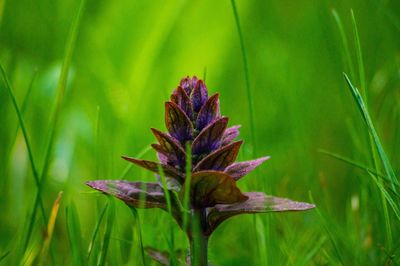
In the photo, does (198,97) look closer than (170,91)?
Yes

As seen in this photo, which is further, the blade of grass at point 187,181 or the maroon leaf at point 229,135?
the maroon leaf at point 229,135

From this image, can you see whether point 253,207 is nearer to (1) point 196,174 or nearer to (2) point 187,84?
(1) point 196,174

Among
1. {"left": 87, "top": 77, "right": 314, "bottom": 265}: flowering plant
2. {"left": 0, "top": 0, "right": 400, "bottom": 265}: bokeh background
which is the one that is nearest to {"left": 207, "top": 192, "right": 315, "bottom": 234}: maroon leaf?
{"left": 87, "top": 77, "right": 314, "bottom": 265}: flowering plant

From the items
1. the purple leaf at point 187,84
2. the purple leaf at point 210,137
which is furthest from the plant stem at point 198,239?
the purple leaf at point 187,84

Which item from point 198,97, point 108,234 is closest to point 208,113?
point 198,97

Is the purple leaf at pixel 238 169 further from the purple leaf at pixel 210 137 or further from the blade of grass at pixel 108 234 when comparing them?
the blade of grass at pixel 108 234

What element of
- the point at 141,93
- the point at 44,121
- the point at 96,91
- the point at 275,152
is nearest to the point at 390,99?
the point at 275,152
